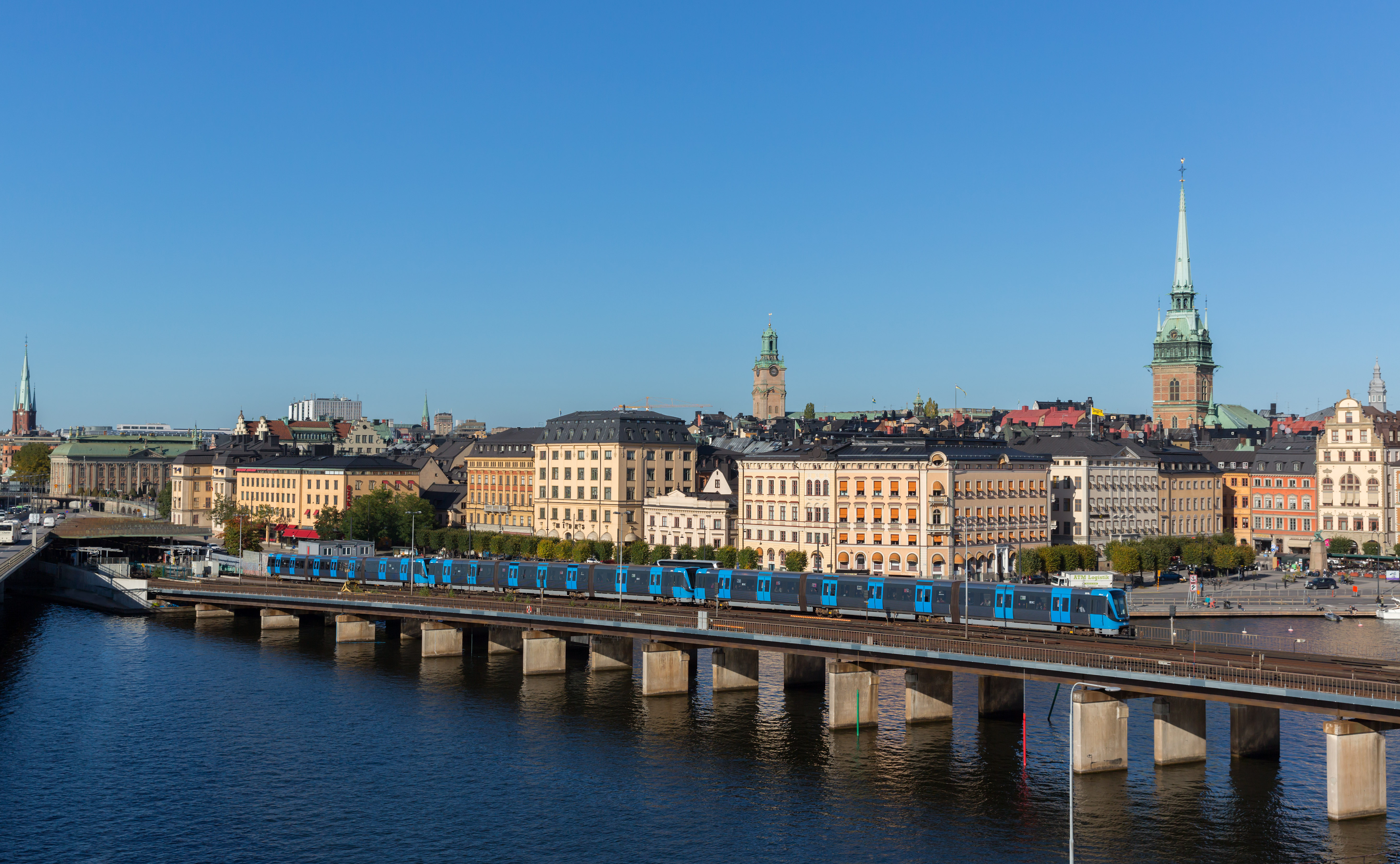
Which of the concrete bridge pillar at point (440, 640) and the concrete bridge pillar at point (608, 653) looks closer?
the concrete bridge pillar at point (608, 653)

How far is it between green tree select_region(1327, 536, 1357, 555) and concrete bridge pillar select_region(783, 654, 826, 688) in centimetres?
11335

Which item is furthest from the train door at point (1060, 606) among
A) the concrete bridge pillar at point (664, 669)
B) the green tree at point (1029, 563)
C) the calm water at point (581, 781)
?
the green tree at point (1029, 563)

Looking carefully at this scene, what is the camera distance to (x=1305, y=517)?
19925 cm

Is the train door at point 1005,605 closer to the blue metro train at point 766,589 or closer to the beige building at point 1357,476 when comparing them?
the blue metro train at point 766,589

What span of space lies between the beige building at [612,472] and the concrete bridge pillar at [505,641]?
59759 mm

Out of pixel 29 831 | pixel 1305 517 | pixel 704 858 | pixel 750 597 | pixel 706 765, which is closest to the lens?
pixel 704 858

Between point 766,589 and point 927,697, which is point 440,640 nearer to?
point 766,589

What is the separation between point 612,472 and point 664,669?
8928cm

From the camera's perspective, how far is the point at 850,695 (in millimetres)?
88875

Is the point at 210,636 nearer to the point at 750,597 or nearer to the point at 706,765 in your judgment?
the point at 750,597

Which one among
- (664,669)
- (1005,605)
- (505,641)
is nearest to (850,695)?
(1005,605)

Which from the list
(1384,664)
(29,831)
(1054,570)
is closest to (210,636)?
(29,831)

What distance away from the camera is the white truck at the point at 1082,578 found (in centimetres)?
14550

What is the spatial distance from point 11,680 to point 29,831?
4375cm
